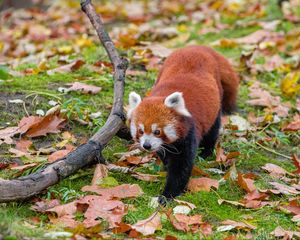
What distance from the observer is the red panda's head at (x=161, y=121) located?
13.0 ft

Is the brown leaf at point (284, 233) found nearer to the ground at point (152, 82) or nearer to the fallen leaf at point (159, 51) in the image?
the ground at point (152, 82)

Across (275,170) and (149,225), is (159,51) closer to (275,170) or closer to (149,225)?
(275,170)

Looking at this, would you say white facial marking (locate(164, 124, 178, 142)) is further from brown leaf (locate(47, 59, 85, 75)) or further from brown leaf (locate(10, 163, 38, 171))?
brown leaf (locate(47, 59, 85, 75))

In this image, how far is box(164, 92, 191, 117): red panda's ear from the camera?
3963 mm

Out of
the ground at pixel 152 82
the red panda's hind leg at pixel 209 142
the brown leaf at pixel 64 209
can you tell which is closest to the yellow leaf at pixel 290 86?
the ground at pixel 152 82

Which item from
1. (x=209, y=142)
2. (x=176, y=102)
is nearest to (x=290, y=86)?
(x=209, y=142)

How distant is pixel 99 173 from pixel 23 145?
2.32ft

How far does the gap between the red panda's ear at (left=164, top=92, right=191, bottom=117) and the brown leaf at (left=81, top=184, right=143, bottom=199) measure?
2.00 feet

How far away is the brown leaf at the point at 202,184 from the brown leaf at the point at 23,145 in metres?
1.26

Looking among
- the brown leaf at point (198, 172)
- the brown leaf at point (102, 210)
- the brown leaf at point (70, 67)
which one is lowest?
the brown leaf at point (198, 172)

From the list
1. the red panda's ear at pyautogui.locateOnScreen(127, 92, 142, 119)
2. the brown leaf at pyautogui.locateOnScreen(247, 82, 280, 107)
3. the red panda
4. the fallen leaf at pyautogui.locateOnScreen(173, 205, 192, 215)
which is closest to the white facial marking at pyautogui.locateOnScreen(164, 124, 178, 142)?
the red panda

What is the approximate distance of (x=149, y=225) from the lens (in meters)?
3.32

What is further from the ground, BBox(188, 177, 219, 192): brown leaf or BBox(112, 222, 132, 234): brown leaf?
BBox(112, 222, 132, 234): brown leaf

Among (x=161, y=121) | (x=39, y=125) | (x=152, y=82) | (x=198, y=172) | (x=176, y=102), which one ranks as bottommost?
(x=198, y=172)
